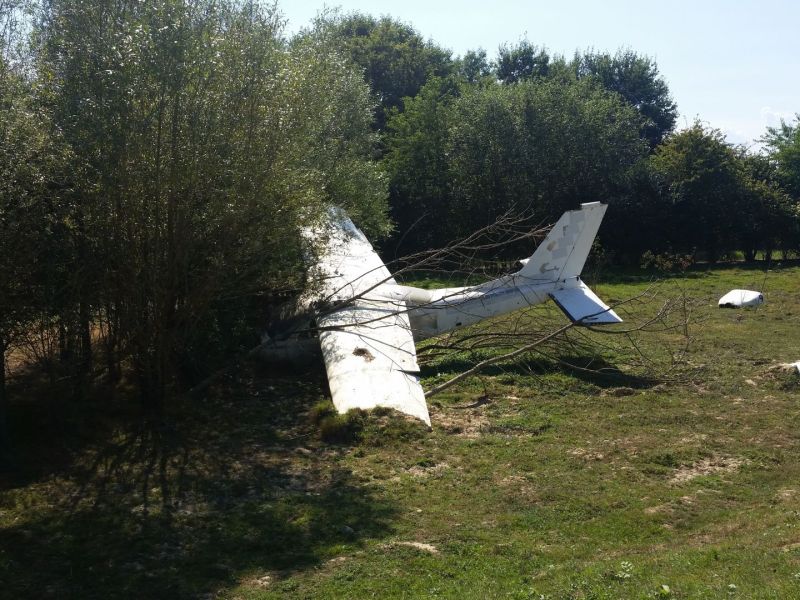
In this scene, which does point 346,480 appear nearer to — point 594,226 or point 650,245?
point 594,226

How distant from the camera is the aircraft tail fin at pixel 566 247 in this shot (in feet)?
51.9

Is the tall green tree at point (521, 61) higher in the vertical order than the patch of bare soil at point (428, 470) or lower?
higher

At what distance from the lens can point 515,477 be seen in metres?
8.98

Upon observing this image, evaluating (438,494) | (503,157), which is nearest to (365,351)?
(438,494)

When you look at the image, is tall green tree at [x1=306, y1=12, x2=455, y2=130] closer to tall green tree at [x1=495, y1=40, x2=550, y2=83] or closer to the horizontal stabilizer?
tall green tree at [x1=495, y1=40, x2=550, y2=83]

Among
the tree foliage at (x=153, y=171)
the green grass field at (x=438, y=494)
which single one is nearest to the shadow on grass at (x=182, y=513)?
the green grass field at (x=438, y=494)

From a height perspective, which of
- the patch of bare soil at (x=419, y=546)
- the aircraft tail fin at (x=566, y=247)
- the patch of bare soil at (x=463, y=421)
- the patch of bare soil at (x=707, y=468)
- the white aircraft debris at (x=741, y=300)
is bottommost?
the patch of bare soil at (x=707, y=468)

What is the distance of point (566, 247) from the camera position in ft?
52.4

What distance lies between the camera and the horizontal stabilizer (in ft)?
47.9

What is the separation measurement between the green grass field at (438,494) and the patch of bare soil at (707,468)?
0.04 m

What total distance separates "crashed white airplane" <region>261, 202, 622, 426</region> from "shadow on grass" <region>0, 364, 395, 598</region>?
47.3 inches

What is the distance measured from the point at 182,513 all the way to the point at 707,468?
19.5ft

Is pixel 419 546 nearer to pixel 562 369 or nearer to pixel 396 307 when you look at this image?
pixel 396 307

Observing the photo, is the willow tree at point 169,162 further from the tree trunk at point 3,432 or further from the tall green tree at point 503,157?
Answer: the tall green tree at point 503,157
